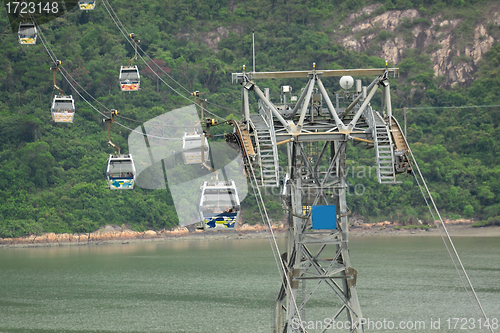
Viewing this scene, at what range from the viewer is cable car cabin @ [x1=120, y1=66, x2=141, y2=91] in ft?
153

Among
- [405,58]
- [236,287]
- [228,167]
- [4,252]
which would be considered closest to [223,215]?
[236,287]

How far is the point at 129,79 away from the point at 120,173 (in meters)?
12.3

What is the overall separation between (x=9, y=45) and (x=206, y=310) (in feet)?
273

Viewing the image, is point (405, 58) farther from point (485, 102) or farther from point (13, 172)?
point (13, 172)

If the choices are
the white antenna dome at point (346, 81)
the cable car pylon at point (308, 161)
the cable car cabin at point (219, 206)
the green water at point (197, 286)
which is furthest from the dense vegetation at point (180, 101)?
the white antenna dome at point (346, 81)

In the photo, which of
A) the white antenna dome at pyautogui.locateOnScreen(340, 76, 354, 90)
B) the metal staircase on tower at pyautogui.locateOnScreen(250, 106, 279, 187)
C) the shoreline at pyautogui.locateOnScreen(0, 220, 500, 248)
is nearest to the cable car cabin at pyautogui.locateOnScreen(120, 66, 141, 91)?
the white antenna dome at pyautogui.locateOnScreen(340, 76, 354, 90)

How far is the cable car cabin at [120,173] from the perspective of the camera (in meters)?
36.7

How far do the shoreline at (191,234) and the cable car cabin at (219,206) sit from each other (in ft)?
201

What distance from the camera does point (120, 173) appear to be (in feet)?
121

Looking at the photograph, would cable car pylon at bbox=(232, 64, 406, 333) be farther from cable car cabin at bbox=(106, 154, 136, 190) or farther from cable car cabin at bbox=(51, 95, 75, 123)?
cable car cabin at bbox=(51, 95, 75, 123)

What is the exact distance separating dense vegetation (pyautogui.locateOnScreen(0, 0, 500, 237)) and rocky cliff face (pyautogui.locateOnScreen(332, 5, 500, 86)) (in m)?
2.52

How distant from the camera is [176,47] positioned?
5133 inches

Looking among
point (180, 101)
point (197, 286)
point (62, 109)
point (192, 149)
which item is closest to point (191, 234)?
point (180, 101)

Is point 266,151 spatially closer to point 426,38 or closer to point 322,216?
point 322,216
